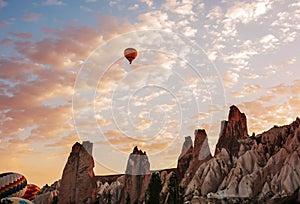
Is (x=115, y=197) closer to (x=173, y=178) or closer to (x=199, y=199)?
(x=199, y=199)

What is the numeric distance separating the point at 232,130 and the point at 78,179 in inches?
1946

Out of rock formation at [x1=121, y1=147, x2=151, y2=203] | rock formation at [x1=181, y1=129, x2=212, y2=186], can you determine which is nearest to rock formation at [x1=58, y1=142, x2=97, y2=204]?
rock formation at [x1=121, y1=147, x2=151, y2=203]

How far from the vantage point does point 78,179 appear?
426 feet

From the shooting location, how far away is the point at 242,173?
100500 millimetres

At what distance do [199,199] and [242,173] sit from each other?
1214 cm

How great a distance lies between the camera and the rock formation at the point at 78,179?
128000 millimetres

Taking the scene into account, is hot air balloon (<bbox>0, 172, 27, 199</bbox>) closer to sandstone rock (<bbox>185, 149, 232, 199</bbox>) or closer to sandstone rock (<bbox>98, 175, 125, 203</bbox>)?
sandstone rock (<bbox>185, 149, 232, 199</bbox>)

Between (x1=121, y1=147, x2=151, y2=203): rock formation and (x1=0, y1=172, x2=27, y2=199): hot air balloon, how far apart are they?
61449mm

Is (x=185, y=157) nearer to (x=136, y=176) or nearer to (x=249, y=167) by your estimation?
(x=136, y=176)

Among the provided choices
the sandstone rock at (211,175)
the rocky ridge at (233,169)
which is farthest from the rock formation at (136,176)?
the sandstone rock at (211,175)

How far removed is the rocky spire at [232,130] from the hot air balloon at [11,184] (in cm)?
6482

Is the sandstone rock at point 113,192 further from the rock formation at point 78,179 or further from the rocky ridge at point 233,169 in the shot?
the rock formation at point 78,179

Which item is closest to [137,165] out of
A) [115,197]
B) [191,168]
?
[115,197]

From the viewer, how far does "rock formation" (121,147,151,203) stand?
13588 centimetres
